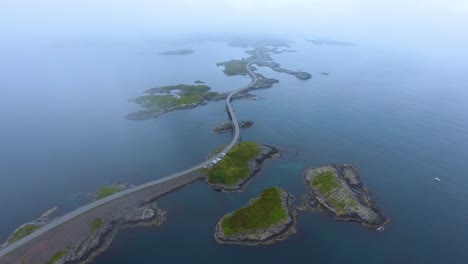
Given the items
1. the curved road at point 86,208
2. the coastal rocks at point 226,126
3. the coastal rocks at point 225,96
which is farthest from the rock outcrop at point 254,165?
the coastal rocks at point 225,96

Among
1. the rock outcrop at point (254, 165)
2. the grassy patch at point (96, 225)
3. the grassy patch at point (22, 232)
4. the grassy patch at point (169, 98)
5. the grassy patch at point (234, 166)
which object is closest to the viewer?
the grassy patch at point (22, 232)

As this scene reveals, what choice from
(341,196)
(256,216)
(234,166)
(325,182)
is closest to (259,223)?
(256,216)

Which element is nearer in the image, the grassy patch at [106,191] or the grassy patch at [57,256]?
the grassy patch at [57,256]

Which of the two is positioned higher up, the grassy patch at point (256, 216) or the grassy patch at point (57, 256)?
the grassy patch at point (57, 256)

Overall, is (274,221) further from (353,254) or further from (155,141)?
(155,141)

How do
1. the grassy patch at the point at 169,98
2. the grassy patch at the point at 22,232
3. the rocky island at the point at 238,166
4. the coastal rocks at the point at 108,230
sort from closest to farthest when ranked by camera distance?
1. the coastal rocks at the point at 108,230
2. the grassy patch at the point at 22,232
3. the rocky island at the point at 238,166
4. the grassy patch at the point at 169,98

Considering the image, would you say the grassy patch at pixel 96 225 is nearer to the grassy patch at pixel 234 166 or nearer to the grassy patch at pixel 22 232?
the grassy patch at pixel 22 232
